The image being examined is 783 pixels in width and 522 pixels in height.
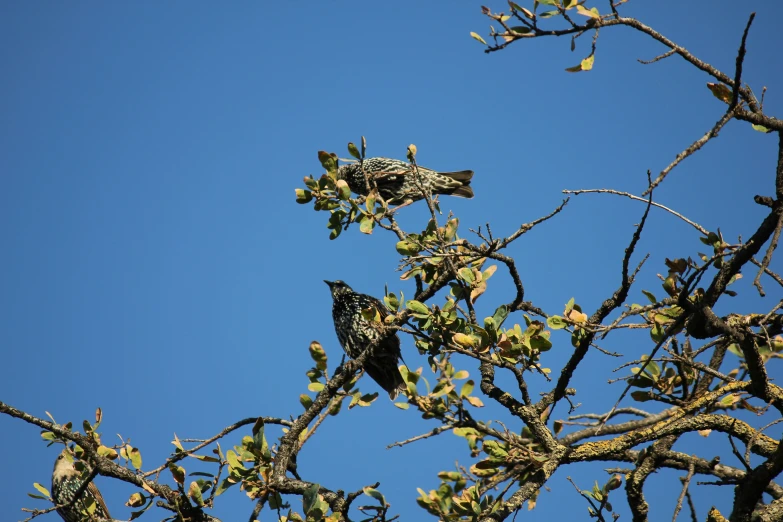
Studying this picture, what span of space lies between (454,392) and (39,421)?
213cm

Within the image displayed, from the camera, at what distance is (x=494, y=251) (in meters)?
3.44

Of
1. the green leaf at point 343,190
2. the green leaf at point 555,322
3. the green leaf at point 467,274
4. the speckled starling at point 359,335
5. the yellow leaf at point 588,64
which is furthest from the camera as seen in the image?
the speckled starling at point 359,335

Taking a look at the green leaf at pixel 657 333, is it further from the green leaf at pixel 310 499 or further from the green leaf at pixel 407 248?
the green leaf at pixel 310 499

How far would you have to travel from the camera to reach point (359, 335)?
6.12 metres

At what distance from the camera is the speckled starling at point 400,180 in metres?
6.41

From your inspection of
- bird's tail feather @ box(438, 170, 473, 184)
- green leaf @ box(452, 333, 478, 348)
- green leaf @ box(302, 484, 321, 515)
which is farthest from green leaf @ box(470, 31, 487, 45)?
bird's tail feather @ box(438, 170, 473, 184)

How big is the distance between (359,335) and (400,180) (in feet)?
4.86

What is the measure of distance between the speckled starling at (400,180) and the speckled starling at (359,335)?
3.03ft

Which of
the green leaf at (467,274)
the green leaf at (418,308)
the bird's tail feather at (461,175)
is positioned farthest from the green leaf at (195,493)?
the bird's tail feather at (461,175)

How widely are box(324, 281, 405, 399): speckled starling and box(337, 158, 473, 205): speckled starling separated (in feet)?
3.03

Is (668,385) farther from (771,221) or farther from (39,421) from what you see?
(39,421)

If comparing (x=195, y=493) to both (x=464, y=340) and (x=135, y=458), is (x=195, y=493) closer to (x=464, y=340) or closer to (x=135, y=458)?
(x=135, y=458)

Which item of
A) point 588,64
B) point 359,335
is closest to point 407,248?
point 588,64

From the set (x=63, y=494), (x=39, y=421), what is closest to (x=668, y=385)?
(x=39, y=421)
